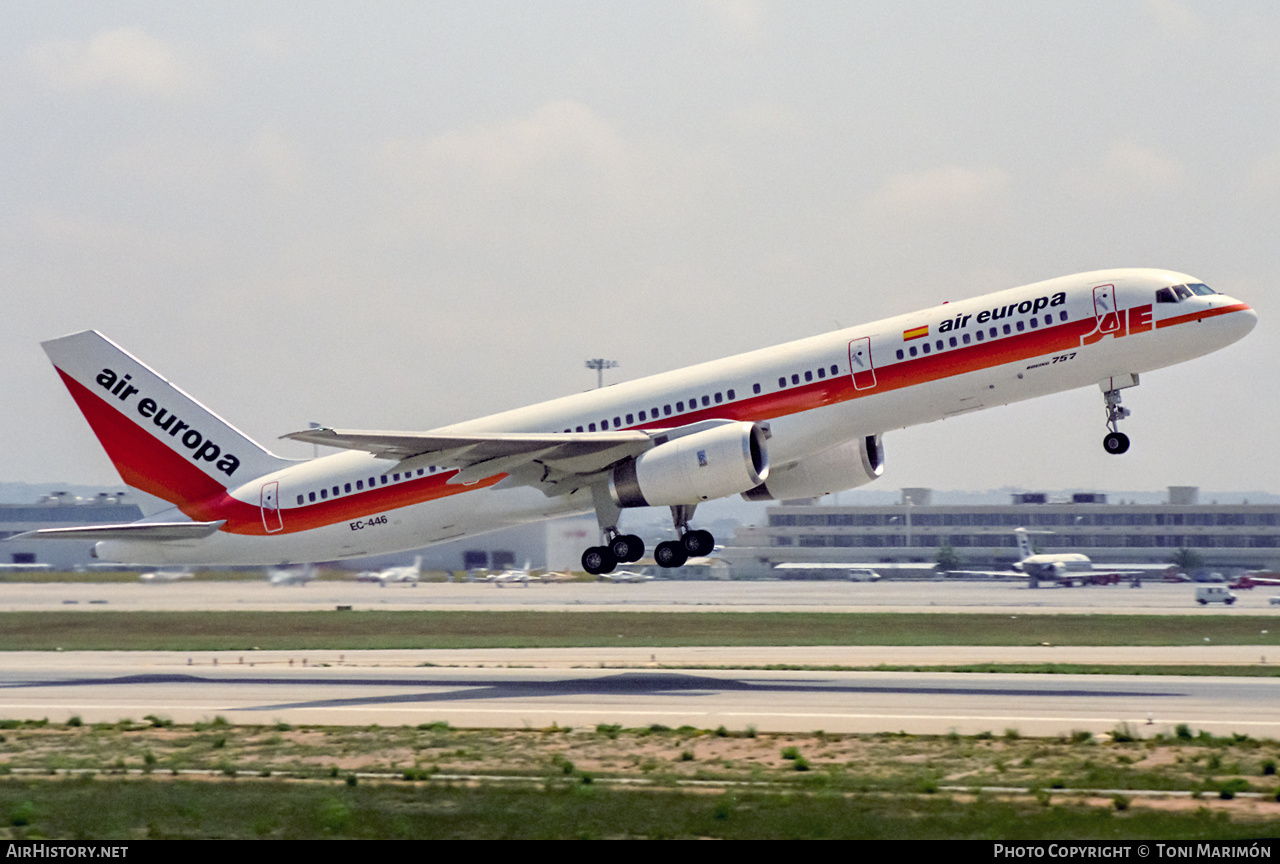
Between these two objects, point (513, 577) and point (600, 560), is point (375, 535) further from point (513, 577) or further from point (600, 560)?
point (513, 577)

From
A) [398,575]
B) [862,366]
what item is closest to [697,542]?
[862,366]

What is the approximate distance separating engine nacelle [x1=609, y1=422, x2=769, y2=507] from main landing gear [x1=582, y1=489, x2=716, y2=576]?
2.34 m

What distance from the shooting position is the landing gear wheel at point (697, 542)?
3962cm

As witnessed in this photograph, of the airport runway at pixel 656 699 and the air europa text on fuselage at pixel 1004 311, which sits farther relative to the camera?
the air europa text on fuselage at pixel 1004 311

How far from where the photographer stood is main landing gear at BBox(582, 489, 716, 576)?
129 feet

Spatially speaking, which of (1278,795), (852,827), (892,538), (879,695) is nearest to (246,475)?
(879,695)

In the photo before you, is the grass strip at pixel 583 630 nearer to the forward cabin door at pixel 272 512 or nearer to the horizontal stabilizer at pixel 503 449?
the forward cabin door at pixel 272 512

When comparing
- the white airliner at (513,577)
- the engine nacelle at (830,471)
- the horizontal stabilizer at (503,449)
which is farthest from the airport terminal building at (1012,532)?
the horizontal stabilizer at (503,449)

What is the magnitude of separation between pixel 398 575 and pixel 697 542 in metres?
68.4

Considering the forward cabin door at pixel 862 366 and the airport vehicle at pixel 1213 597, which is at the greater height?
the forward cabin door at pixel 862 366

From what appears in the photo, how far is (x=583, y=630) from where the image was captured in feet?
208

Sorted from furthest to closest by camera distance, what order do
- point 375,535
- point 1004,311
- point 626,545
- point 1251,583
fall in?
1. point 1251,583
2. point 375,535
3. point 626,545
4. point 1004,311

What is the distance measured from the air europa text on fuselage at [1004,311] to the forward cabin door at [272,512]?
71.2ft

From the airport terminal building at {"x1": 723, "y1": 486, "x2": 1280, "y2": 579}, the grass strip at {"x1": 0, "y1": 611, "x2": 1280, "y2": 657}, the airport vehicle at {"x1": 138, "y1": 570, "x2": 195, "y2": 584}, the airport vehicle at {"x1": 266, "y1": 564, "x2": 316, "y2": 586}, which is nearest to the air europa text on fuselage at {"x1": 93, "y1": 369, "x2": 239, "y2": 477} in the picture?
the grass strip at {"x1": 0, "y1": 611, "x2": 1280, "y2": 657}
